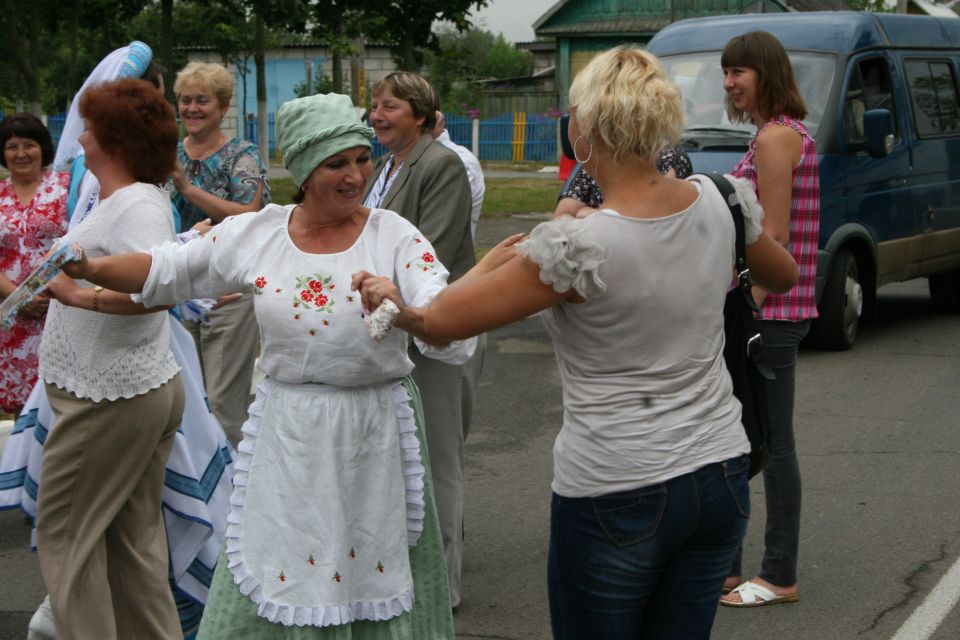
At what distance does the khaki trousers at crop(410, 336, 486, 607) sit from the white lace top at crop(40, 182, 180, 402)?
40.6 inches

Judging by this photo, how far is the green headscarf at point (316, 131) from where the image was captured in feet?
10.8

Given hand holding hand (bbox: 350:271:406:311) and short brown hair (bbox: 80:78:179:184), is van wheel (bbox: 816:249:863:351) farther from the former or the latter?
hand holding hand (bbox: 350:271:406:311)

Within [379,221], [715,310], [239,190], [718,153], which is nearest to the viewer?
[715,310]

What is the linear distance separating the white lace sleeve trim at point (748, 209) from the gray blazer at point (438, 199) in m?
1.69

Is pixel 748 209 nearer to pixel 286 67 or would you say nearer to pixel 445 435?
pixel 445 435

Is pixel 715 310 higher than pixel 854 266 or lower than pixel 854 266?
higher

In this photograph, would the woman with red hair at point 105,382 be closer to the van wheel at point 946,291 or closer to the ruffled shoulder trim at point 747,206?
the ruffled shoulder trim at point 747,206

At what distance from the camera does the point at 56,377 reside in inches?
154

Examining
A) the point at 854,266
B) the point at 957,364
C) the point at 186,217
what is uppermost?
the point at 186,217

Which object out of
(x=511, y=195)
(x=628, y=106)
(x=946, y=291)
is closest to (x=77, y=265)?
(x=628, y=106)

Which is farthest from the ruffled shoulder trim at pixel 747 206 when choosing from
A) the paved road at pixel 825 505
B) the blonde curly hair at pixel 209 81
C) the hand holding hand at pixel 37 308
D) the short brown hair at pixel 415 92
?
the blonde curly hair at pixel 209 81

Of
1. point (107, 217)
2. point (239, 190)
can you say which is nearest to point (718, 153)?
point (239, 190)

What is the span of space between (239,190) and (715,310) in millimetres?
3373

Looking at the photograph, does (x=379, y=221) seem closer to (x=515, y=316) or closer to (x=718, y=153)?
(x=515, y=316)
